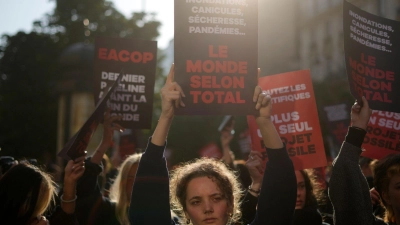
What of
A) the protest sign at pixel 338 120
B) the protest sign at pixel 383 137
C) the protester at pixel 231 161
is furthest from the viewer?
the protest sign at pixel 338 120

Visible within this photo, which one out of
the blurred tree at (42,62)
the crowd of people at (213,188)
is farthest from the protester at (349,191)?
the blurred tree at (42,62)

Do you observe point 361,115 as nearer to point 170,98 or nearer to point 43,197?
point 170,98

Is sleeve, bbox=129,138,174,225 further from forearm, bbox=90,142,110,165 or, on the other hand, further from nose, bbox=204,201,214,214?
forearm, bbox=90,142,110,165

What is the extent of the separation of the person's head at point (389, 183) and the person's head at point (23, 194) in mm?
1866

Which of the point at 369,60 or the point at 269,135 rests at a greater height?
the point at 369,60

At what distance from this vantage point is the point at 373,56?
3.73m

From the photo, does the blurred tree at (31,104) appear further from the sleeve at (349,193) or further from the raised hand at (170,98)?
the sleeve at (349,193)

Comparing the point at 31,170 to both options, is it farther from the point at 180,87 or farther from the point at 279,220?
the point at 279,220

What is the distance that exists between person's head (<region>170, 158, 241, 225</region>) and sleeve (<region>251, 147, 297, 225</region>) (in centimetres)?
18

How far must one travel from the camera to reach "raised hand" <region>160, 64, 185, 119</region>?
2896mm

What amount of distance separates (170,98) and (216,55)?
1.35 feet

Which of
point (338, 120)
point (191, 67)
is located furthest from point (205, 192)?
point (338, 120)

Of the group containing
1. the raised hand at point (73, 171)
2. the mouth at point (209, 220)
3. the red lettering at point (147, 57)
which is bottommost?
the mouth at point (209, 220)

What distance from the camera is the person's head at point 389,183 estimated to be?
3350 mm
